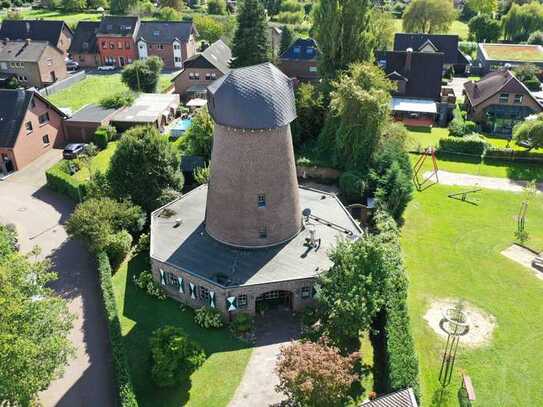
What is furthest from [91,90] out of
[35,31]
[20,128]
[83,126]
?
[20,128]

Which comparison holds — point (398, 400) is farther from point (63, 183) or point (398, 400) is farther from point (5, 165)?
point (5, 165)

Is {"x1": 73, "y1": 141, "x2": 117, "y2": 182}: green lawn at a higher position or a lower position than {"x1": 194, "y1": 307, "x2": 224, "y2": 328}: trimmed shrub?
higher

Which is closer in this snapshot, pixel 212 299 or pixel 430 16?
pixel 212 299

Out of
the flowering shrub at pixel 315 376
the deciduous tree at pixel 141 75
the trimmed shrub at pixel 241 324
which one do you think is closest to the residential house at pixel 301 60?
the deciduous tree at pixel 141 75

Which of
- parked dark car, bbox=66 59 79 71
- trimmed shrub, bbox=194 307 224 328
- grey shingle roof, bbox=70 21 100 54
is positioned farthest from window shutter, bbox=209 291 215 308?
grey shingle roof, bbox=70 21 100 54

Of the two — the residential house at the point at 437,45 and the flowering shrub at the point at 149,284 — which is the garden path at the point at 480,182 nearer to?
the flowering shrub at the point at 149,284

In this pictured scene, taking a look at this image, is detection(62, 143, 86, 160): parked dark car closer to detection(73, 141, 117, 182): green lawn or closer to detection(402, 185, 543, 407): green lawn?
detection(73, 141, 117, 182): green lawn
